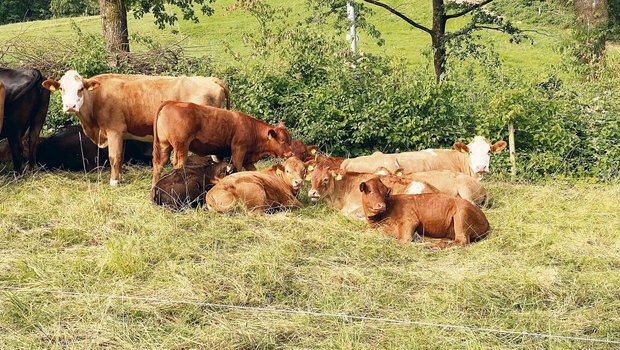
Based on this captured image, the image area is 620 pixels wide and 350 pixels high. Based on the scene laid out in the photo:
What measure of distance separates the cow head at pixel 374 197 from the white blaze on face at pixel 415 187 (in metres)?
0.60

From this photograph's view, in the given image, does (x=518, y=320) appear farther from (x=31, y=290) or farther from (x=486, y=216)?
(x=31, y=290)

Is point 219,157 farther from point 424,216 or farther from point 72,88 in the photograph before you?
point 424,216

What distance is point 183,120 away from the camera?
8.29 m

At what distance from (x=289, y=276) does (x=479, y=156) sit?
3793 millimetres

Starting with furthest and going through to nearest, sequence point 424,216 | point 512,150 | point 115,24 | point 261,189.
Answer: point 115,24
point 512,150
point 261,189
point 424,216

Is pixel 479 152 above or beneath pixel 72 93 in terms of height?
beneath

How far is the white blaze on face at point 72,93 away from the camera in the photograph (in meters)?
8.65

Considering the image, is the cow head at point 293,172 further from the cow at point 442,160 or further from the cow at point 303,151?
the cow at point 442,160

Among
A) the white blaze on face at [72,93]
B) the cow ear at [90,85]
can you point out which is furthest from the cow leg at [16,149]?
the cow ear at [90,85]

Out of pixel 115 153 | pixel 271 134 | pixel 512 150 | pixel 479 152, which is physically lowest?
pixel 512 150

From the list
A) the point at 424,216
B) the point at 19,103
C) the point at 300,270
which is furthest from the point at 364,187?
the point at 19,103

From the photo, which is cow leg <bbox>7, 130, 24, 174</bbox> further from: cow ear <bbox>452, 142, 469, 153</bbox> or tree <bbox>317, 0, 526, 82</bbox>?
tree <bbox>317, 0, 526, 82</bbox>

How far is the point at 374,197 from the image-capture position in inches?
277

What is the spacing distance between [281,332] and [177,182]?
336cm
